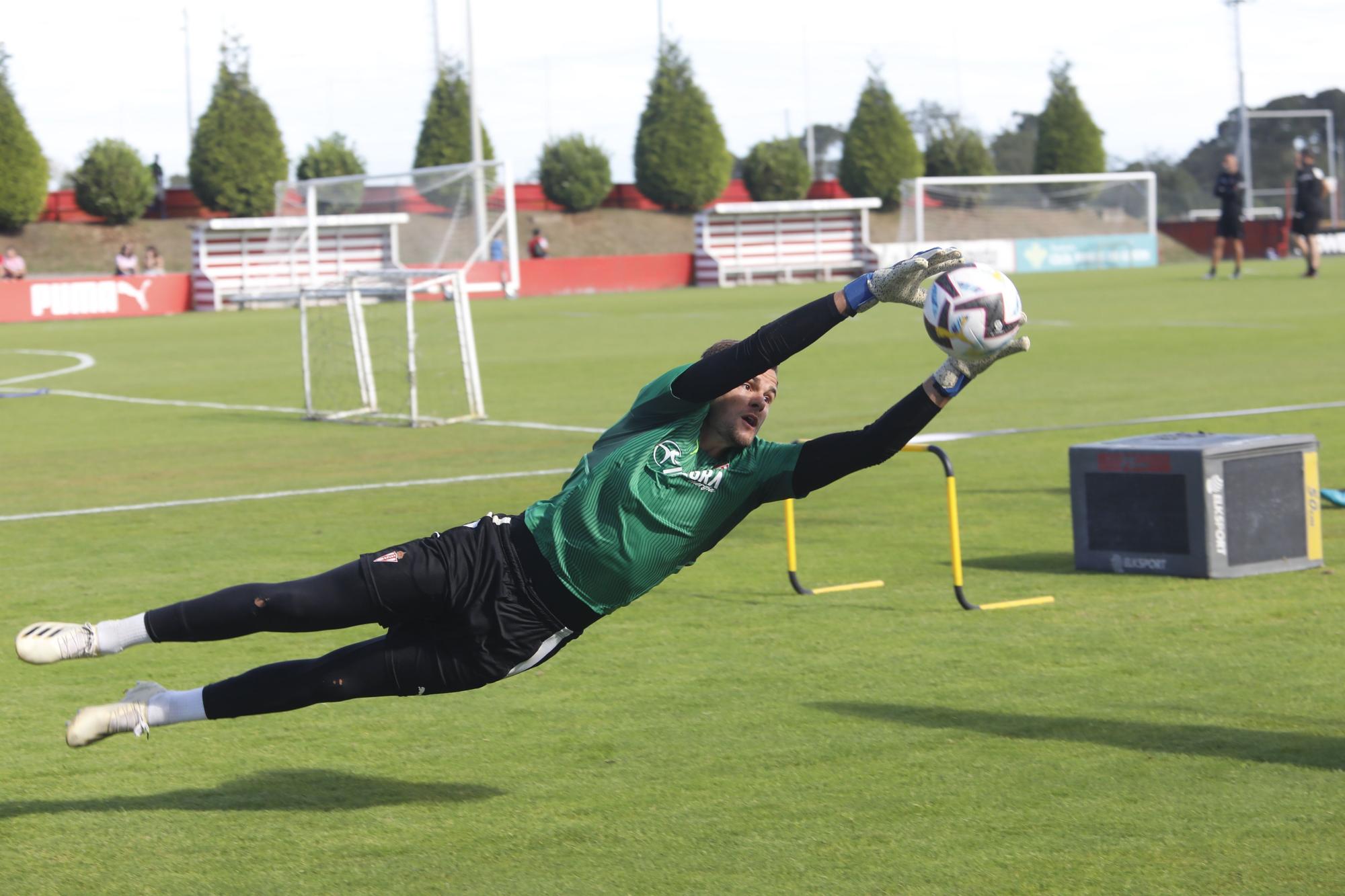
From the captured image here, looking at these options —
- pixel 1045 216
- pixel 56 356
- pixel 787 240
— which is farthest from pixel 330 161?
pixel 56 356

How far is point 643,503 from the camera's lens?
556 centimetres

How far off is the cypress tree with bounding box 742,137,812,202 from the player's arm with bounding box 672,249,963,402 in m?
70.8

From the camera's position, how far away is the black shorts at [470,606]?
18.1ft

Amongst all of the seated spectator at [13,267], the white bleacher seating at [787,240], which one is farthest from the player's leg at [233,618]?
the white bleacher seating at [787,240]

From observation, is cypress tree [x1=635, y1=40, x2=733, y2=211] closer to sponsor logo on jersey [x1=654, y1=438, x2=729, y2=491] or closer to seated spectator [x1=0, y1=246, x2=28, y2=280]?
seated spectator [x1=0, y1=246, x2=28, y2=280]

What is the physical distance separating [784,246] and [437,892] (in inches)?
2220

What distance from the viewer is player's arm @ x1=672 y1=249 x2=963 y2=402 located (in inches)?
211

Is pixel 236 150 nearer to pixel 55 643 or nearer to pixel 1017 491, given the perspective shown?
pixel 1017 491

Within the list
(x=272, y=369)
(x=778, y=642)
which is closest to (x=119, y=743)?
(x=778, y=642)

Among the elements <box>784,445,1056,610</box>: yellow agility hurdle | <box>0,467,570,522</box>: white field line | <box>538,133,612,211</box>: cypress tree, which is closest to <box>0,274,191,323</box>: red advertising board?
<box>538,133,612,211</box>: cypress tree

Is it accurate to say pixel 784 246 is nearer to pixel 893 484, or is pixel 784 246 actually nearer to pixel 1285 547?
pixel 893 484

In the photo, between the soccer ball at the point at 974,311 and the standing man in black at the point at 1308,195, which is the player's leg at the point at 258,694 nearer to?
the soccer ball at the point at 974,311

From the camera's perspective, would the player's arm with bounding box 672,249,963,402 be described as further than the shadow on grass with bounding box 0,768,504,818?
No

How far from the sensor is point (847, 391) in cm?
2142
